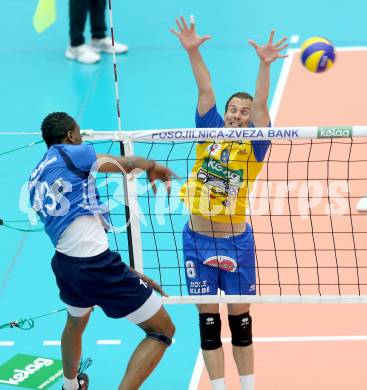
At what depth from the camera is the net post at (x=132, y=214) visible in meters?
6.72

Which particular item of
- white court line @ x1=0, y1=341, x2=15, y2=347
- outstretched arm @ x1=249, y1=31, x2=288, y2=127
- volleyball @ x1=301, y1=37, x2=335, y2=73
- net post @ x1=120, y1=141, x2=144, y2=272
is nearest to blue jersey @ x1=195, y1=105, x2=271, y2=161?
outstretched arm @ x1=249, y1=31, x2=288, y2=127

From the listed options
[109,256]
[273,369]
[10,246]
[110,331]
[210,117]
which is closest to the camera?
[109,256]

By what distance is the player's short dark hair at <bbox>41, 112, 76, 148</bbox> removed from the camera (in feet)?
20.6

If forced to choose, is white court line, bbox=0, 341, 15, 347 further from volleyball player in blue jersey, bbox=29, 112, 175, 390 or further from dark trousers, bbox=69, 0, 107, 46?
dark trousers, bbox=69, 0, 107, 46

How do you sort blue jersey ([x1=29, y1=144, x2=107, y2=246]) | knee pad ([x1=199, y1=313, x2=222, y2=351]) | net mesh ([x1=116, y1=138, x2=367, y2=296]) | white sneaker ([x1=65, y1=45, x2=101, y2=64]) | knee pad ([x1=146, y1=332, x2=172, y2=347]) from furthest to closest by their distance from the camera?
white sneaker ([x1=65, y1=45, x2=101, y2=64]) < net mesh ([x1=116, y1=138, x2=367, y2=296]) < knee pad ([x1=199, y1=313, x2=222, y2=351]) < knee pad ([x1=146, y1=332, x2=172, y2=347]) < blue jersey ([x1=29, y1=144, x2=107, y2=246])

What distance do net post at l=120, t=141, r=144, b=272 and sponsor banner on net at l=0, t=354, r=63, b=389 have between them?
1180mm

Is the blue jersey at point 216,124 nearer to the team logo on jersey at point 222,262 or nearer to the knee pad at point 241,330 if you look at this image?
the team logo on jersey at point 222,262

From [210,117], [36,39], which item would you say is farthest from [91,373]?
[36,39]

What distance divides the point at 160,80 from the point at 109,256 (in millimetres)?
7314

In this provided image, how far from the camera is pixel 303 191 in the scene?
32.9ft

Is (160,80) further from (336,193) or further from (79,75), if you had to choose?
(336,193)

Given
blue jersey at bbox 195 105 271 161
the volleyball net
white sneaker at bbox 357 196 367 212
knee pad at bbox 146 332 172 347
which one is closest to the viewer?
knee pad at bbox 146 332 172 347

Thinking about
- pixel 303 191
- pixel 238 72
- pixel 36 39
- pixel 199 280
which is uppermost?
pixel 36 39

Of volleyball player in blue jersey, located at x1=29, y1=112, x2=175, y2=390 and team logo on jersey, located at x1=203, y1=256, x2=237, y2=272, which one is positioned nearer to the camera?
volleyball player in blue jersey, located at x1=29, y1=112, x2=175, y2=390
